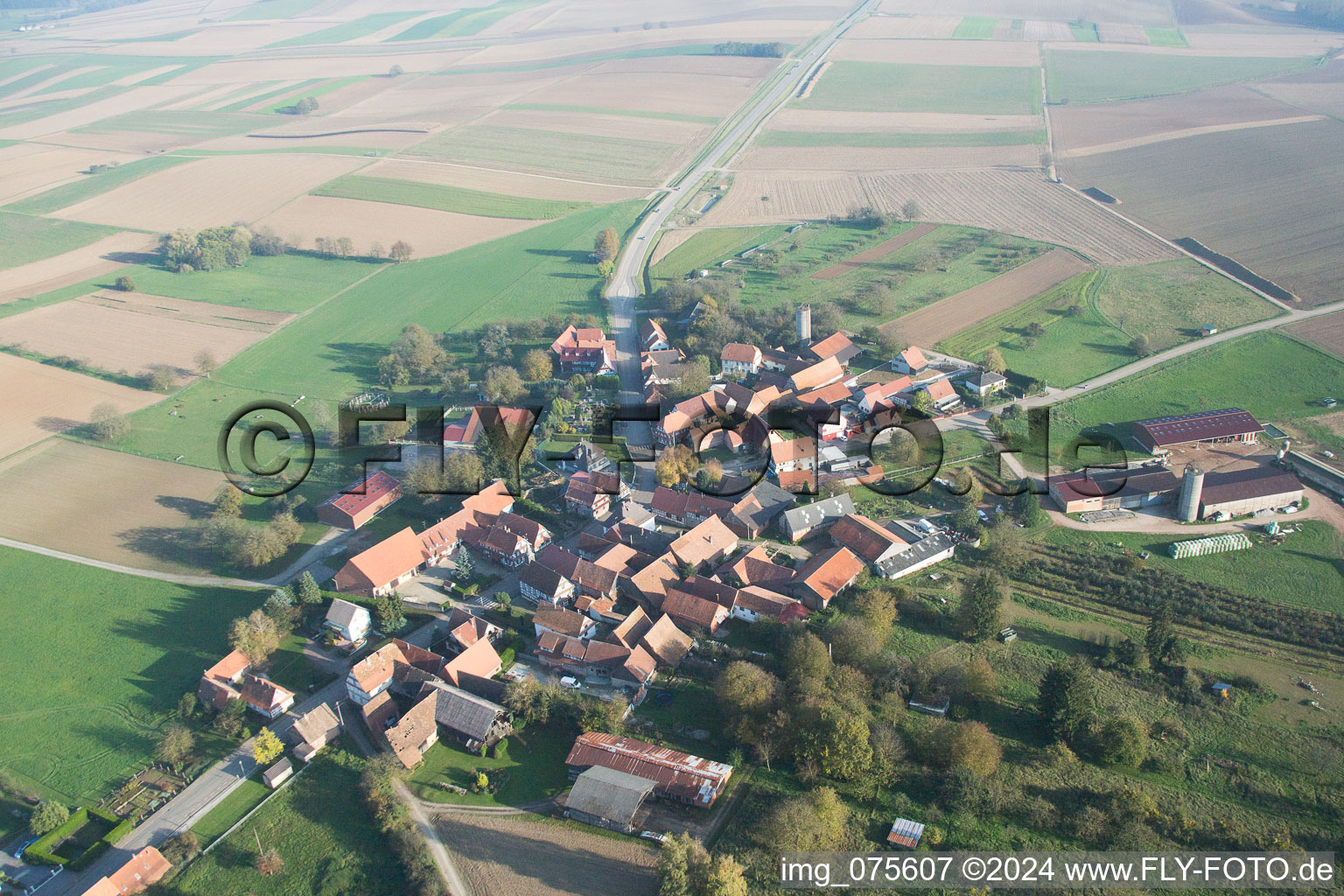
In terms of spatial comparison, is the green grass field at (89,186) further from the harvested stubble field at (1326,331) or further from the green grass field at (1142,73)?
the harvested stubble field at (1326,331)

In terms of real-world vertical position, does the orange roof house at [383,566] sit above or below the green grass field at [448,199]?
below

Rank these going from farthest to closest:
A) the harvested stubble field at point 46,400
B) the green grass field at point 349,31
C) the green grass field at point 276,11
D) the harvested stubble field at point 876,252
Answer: the green grass field at point 276,11 < the green grass field at point 349,31 < the harvested stubble field at point 876,252 < the harvested stubble field at point 46,400

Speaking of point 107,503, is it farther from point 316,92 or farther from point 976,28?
point 976,28

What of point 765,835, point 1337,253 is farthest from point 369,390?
point 1337,253

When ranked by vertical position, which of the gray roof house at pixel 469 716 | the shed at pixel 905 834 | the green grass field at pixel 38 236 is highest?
the green grass field at pixel 38 236

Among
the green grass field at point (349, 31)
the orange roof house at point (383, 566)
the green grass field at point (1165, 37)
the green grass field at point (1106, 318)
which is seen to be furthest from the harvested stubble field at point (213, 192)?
the green grass field at point (1165, 37)

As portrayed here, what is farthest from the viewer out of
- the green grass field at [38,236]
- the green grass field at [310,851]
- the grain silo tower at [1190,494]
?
the green grass field at [38,236]

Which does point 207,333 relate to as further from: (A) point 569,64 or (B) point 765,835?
(A) point 569,64
